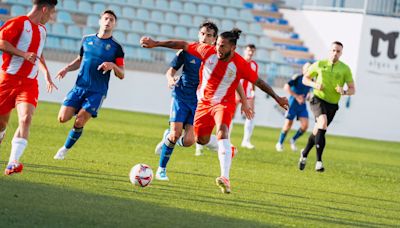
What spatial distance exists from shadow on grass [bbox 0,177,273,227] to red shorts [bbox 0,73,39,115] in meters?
0.93

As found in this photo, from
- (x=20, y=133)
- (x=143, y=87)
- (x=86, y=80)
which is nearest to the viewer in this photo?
(x=20, y=133)

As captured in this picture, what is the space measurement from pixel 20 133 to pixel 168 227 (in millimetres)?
2844

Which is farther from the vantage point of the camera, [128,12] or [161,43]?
[128,12]

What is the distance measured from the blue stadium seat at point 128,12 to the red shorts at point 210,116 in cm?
2262

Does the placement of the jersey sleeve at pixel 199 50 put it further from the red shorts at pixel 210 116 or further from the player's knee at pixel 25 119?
the player's knee at pixel 25 119

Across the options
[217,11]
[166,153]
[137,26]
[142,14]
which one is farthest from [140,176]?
[217,11]

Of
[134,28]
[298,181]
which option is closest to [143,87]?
[134,28]

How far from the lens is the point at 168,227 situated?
24.8ft

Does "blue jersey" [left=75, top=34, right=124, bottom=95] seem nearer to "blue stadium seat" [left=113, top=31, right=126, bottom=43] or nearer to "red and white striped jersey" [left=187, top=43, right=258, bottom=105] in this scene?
"red and white striped jersey" [left=187, top=43, right=258, bottom=105]

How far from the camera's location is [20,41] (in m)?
9.83

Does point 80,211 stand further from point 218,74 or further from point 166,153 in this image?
point 166,153

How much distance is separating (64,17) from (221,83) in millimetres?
21987

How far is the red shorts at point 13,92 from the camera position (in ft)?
32.0

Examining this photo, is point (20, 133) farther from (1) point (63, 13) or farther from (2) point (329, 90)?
(1) point (63, 13)
